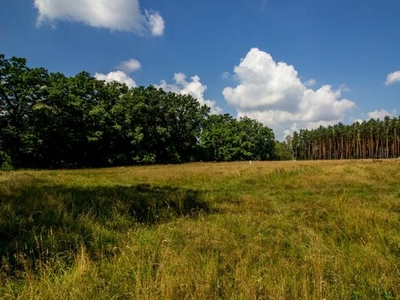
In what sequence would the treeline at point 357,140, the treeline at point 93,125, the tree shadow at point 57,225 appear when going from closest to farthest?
the tree shadow at point 57,225
the treeline at point 93,125
the treeline at point 357,140

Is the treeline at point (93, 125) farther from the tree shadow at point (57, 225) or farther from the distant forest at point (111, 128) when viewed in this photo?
the tree shadow at point (57, 225)

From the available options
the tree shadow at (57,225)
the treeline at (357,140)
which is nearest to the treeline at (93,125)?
the tree shadow at (57,225)

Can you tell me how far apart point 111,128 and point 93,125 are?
3059 millimetres

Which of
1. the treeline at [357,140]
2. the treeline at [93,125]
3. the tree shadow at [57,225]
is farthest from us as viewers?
the treeline at [357,140]

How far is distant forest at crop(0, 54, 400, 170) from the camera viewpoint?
38719mm

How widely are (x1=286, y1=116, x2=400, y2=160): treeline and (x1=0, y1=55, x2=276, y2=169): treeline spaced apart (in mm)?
39778

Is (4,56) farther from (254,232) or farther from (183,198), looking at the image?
(254,232)

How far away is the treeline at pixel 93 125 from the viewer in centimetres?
3853

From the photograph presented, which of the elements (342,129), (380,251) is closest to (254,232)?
(380,251)

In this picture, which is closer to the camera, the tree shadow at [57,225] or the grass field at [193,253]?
the grass field at [193,253]

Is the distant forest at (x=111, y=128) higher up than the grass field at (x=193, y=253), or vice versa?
the distant forest at (x=111, y=128)

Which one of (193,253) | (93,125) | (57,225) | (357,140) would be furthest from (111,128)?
(357,140)

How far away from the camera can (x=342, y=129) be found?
10069 centimetres

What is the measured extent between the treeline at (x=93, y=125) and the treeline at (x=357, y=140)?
3978 centimetres
